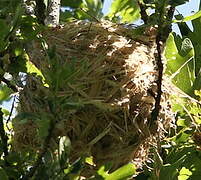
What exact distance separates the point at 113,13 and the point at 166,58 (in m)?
0.50

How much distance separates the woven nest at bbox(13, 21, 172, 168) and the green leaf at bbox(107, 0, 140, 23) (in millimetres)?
521

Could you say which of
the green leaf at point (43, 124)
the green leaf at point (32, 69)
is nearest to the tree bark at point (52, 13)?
the green leaf at point (32, 69)

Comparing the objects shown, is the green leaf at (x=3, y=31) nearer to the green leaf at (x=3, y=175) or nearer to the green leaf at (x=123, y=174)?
the green leaf at (x=3, y=175)

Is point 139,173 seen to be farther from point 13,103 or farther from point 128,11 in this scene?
point 128,11

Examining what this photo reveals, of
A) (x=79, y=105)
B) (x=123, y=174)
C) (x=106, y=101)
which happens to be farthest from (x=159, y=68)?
(x=79, y=105)

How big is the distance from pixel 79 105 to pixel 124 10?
114 cm

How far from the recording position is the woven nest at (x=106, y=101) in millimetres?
1941

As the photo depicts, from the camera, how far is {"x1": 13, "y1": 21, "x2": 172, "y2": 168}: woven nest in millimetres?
1941

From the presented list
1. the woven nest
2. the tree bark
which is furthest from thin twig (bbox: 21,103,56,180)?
the tree bark

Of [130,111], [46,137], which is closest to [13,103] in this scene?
[130,111]

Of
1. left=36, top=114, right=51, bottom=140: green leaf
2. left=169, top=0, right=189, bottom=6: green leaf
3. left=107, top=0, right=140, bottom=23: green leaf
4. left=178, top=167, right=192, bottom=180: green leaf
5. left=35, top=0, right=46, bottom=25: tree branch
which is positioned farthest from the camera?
left=107, top=0, right=140, bottom=23: green leaf

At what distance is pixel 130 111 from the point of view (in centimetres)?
197

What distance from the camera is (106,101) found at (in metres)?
1.95

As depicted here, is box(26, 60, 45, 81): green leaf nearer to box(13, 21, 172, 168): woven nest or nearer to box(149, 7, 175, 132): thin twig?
box(13, 21, 172, 168): woven nest
